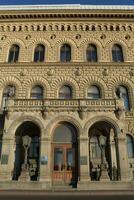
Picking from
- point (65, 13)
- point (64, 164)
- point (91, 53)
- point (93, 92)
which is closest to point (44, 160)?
point (64, 164)

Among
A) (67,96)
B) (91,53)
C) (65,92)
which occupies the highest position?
(91,53)

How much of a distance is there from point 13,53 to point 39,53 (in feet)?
9.09

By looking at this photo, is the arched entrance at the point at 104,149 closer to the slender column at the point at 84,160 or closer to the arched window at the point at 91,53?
the slender column at the point at 84,160

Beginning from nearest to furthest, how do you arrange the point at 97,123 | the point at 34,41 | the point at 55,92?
1. the point at 97,123
2. the point at 55,92
3. the point at 34,41

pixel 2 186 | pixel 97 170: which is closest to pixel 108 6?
pixel 97 170

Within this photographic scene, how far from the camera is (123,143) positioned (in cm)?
1834

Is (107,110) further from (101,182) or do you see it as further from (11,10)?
(11,10)

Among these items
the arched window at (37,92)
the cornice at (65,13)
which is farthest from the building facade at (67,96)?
the cornice at (65,13)

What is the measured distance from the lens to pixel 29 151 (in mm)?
20156

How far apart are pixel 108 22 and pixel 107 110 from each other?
457 inches

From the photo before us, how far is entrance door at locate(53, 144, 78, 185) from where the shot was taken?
60.1 ft

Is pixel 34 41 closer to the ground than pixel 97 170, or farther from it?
farther from it

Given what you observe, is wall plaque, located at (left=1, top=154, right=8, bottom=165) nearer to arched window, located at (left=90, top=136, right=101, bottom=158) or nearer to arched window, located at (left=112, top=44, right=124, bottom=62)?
arched window, located at (left=90, top=136, right=101, bottom=158)

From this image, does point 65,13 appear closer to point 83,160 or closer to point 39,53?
point 39,53
